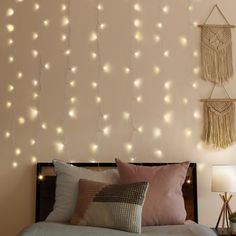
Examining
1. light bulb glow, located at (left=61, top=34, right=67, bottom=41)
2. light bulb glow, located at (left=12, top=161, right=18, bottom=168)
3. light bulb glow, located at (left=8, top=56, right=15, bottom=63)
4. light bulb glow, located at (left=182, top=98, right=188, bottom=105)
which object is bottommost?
light bulb glow, located at (left=12, top=161, right=18, bottom=168)

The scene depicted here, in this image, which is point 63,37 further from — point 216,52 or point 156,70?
point 216,52

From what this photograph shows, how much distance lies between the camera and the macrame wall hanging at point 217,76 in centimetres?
336

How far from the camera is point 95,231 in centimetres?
229

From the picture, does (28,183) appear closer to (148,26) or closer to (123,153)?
(123,153)

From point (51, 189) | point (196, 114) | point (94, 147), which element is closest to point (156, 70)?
point (196, 114)

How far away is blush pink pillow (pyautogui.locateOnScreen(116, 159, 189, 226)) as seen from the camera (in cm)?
266

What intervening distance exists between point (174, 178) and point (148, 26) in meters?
1.37

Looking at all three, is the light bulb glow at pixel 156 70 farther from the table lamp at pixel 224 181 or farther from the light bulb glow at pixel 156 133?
the table lamp at pixel 224 181

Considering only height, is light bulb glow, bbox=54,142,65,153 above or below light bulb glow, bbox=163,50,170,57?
below

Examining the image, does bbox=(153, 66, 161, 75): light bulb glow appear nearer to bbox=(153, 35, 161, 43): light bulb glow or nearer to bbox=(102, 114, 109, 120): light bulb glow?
bbox=(153, 35, 161, 43): light bulb glow

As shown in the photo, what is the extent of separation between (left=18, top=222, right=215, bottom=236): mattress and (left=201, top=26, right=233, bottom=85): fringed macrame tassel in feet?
4.72

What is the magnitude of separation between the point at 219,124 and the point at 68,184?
1375 mm

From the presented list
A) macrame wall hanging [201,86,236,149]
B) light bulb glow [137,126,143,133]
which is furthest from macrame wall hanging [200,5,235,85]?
light bulb glow [137,126,143,133]

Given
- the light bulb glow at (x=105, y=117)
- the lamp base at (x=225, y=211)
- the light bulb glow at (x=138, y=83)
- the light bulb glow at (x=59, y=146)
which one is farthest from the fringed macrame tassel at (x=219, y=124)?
the light bulb glow at (x=59, y=146)
